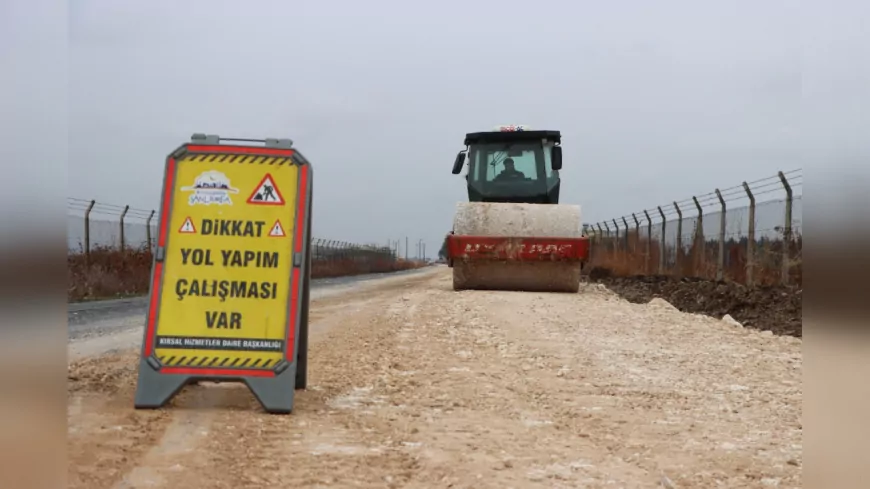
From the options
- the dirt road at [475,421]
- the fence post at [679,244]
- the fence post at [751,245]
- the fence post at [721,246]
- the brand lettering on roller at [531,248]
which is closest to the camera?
the dirt road at [475,421]

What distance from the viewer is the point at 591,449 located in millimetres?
4523

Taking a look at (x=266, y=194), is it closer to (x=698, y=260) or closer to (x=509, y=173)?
(x=509, y=173)

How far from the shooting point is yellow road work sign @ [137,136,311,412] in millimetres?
5461

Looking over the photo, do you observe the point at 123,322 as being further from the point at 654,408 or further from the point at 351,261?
the point at 351,261

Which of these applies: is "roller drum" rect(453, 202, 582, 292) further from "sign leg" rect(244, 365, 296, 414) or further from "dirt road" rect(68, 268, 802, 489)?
"sign leg" rect(244, 365, 296, 414)

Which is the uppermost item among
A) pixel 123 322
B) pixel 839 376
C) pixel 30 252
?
pixel 30 252

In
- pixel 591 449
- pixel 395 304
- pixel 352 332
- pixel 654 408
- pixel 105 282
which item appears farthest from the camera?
pixel 105 282

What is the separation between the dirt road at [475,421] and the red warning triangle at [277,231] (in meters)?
1.12

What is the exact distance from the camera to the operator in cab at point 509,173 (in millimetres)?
18047

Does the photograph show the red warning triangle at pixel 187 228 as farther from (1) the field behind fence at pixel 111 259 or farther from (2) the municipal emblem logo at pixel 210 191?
(1) the field behind fence at pixel 111 259

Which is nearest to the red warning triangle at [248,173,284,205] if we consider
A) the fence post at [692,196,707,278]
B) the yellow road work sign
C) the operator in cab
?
the yellow road work sign

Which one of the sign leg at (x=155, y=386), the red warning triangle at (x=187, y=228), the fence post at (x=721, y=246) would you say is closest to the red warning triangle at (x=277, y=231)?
the red warning triangle at (x=187, y=228)

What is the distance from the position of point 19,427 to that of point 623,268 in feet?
89.8

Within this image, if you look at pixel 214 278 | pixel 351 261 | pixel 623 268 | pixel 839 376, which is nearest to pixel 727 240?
pixel 623 268
